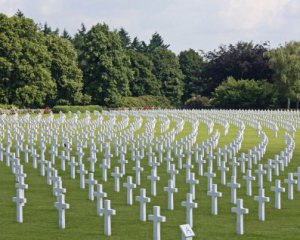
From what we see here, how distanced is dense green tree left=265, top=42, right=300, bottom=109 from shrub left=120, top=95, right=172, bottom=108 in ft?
53.5

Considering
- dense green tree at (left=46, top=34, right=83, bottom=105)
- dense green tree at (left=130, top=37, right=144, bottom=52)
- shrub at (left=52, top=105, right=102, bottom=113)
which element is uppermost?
dense green tree at (left=130, top=37, right=144, bottom=52)

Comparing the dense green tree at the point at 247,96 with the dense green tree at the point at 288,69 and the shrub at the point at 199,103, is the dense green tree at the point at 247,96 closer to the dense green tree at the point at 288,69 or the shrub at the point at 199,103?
the dense green tree at the point at 288,69

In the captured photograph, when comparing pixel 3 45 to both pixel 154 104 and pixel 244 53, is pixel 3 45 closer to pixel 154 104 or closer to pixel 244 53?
pixel 154 104

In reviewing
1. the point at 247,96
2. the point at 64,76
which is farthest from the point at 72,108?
the point at 247,96

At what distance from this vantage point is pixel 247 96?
94750 mm

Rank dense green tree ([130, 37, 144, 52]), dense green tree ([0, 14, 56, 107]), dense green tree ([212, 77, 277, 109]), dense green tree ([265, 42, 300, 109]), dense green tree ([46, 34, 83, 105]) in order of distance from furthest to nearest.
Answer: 1. dense green tree ([130, 37, 144, 52])
2. dense green tree ([212, 77, 277, 109])
3. dense green tree ([265, 42, 300, 109])
4. dense green tree ([46, 34, 83, 105])
5. dense green tree ([0, 14, 56, 107])

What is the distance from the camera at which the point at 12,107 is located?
74.3m

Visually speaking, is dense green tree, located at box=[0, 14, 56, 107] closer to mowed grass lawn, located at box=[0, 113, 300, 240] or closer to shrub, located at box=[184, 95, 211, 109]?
shrub, located at box=[184, 95, 211, 109]

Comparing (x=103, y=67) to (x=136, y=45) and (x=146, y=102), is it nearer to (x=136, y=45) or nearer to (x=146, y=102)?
(x=146, y=102)

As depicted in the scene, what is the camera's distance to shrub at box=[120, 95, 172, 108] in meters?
97.2

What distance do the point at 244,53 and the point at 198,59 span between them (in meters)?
23.3

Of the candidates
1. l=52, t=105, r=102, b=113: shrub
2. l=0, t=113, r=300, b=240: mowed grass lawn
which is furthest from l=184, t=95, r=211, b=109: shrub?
l=0, t=113, r=300, b=240: mowed grass lawn

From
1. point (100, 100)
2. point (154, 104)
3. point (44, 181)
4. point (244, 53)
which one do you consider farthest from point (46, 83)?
point (44, 181)

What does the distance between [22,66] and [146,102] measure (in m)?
26.4
